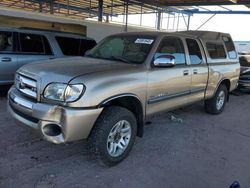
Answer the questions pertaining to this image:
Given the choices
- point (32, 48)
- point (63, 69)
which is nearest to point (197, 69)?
point (63, 69)

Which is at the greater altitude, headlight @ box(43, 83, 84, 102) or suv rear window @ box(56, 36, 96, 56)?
suv rear window @ box(56, 36, 96, 56)

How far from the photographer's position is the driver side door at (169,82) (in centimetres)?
425

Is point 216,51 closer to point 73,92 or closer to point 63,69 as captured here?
point 63,69

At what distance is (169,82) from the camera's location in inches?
179

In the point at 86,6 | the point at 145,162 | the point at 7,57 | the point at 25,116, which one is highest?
the point at 86,6

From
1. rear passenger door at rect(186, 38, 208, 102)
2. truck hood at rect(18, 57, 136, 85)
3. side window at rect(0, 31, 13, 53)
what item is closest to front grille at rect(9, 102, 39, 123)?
truck hood at rect(18, 57, 136, 85)

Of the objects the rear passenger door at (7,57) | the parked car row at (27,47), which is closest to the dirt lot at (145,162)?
the rear passenger door at (7,57)

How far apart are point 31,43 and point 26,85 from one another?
371 centimetres

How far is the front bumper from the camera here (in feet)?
10.4

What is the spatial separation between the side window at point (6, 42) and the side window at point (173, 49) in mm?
4012

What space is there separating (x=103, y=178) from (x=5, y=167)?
126 cm

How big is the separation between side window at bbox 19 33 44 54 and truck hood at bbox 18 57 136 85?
10.8 feet

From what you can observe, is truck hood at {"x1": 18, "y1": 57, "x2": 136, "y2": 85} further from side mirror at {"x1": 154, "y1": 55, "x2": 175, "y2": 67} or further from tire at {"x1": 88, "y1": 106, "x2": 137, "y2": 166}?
tire at {"x1": 88, "y1": 106, "x2": 137, "y2": 166}

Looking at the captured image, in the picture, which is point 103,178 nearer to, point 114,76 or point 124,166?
point 124,166
